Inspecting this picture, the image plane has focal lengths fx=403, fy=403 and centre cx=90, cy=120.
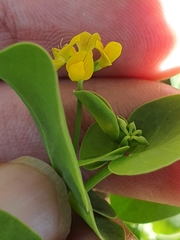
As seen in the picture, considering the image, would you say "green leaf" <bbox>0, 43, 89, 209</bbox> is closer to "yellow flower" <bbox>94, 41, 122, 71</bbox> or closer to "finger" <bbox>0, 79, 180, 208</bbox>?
"yellow flower" <bbox>94, 41, 122, 71</bbox>

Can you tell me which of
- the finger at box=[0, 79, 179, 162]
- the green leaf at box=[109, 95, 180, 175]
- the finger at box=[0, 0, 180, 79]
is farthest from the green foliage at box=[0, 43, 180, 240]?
the finger at box=[0, 0, 180, 79]

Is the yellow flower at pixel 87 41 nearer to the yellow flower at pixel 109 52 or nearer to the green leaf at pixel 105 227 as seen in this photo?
the yellow flower at pixel 109 52

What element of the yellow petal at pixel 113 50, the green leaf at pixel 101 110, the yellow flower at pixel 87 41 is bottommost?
the green leaf at pixel 101 110

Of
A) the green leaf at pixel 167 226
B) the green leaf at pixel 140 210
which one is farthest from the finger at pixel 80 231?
the green leaf at pixel 167 226

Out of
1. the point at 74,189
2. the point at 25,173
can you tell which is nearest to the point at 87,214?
the point at 74,189

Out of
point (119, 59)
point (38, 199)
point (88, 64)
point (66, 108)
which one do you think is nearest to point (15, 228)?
point (38, 199)

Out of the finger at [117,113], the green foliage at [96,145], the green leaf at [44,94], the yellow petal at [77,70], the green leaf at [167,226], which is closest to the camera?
the green leaf at [44,94]
